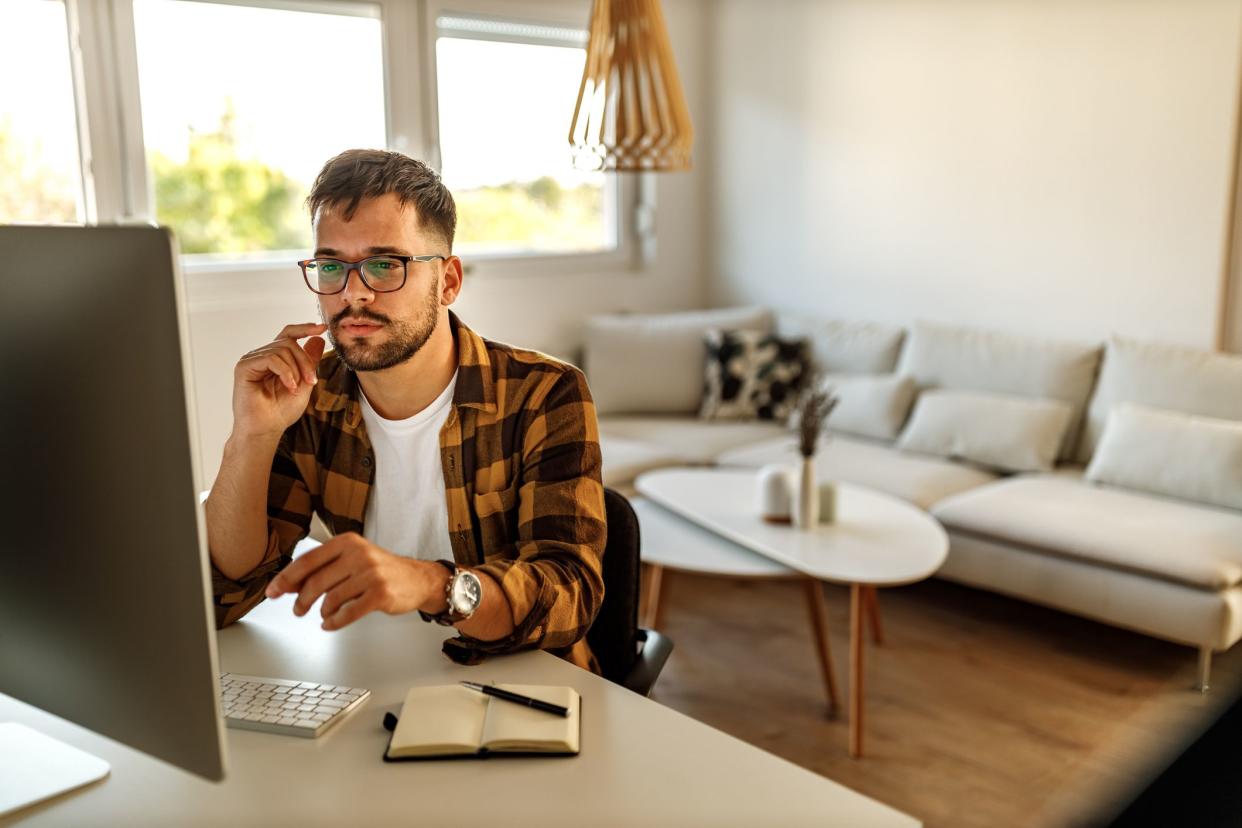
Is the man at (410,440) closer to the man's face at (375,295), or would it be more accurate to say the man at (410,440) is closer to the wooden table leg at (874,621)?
the man's face at (375,295)

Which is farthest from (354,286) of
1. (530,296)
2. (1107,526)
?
(530,296)

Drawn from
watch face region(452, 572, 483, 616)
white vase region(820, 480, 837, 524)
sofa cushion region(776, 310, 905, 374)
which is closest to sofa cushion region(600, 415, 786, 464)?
sofa cushion region(776, 310, 905, 374)

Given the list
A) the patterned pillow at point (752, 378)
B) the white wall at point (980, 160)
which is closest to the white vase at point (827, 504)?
the patterned pillow at point (752, 378)

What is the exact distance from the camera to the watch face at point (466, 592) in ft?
3.99

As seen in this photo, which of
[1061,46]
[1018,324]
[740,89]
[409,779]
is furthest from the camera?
[740,89]

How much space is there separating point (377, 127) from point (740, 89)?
5.49 feet

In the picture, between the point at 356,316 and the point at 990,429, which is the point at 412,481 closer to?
the point at 356,316

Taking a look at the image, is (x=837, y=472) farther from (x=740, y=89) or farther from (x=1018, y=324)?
(x=740, y=89)

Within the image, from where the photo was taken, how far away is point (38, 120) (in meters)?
3.34

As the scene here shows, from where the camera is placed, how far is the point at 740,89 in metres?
4.88

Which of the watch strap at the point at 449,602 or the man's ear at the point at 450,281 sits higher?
the man's ear at the point at 450,281

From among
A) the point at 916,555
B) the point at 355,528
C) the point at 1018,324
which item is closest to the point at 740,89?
the point at 1018,324

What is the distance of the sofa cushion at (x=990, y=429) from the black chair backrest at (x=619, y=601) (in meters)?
2.36

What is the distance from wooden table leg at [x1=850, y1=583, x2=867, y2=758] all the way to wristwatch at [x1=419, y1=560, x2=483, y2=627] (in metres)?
1.56
